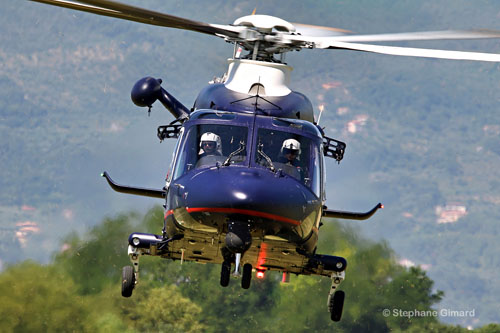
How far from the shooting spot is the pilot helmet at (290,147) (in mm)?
13031

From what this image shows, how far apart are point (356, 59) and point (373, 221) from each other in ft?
40.7

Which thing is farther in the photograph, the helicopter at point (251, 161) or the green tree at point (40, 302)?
the green tree at point (40, 302)

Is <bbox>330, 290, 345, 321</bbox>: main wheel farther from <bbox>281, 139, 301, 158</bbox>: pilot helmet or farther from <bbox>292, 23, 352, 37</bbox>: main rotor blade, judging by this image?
<bbox>292, 23, 352, 37</bbox>: main rotor blade

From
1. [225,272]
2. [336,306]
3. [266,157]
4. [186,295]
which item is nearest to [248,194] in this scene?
[266,157]

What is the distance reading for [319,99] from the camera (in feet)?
126

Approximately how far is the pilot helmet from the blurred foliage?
10317 mm

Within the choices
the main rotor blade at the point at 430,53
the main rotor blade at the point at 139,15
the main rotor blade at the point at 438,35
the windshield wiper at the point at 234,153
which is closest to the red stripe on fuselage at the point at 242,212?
the windshield wiper at the point at 234,153

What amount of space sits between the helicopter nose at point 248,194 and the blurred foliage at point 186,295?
10499mm

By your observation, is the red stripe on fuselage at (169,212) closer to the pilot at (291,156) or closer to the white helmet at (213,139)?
the white helmet at (213,139)

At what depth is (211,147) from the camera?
512 inches

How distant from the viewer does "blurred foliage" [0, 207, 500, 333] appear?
22156mm

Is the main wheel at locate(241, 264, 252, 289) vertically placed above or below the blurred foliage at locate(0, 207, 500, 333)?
below

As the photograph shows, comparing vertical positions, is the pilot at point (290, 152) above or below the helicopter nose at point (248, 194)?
above

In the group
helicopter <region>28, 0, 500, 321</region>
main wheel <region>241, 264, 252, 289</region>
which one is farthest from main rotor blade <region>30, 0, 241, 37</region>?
main wheel <region>241, 264, 252, 289</region>
